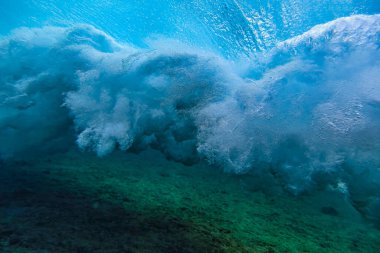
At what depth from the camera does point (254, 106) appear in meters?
4.54

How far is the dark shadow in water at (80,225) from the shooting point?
1.84 m

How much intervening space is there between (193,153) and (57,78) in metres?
4.42

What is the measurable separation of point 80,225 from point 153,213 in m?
0.68

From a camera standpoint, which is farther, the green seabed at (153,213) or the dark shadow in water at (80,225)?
the green seabed at (153,213)

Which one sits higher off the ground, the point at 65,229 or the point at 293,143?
the point at 293,143

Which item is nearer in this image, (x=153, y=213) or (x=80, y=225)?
(x=80, y=225)

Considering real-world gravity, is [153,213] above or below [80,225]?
above

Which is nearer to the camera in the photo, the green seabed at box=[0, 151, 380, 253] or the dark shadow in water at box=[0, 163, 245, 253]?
the dark shadow in water at box=[0, 163, 245, 253]

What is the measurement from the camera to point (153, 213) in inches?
96.8

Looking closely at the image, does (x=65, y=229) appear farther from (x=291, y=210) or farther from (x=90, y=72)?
(x=90, y=72)

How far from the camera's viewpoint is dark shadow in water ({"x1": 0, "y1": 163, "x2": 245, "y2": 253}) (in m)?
1.84

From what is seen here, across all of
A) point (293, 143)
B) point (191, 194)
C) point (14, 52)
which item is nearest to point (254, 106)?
point (293, 143)

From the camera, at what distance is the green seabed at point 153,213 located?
1971 mm

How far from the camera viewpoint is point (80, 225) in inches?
81.7
